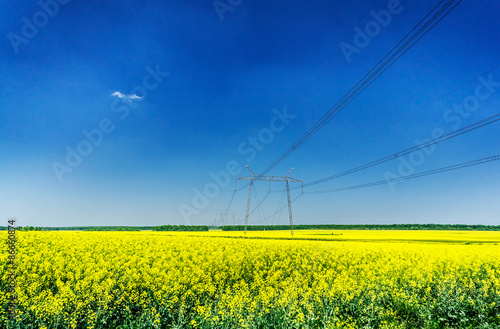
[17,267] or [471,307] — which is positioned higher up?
[17,267]

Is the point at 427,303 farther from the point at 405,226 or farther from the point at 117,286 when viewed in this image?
the point at 405,226

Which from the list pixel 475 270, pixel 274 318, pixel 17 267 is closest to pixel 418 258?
A: pixel 475 270

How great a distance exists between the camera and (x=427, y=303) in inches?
384

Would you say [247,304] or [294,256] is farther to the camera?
[294,256]

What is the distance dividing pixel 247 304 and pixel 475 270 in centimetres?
1467

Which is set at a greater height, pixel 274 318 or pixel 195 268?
pixel 195 268

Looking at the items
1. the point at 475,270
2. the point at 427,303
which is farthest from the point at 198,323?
the point at 475,270

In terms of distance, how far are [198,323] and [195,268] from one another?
15.1 ft

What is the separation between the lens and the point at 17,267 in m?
11.9

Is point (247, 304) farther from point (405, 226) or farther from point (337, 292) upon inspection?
point (405, 226)

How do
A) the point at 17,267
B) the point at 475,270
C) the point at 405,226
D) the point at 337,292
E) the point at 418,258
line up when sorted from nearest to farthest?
the point at 337,292 < the point at 17,267 < the point at 475,270 < the point at 418,258 < the point at 405,226

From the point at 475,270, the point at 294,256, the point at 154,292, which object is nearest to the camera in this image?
the point at 154,292

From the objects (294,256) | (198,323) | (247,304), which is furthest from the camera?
(294,256)

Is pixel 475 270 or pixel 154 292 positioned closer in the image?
pixel 154 292
